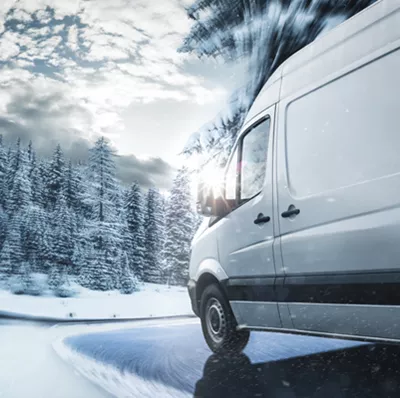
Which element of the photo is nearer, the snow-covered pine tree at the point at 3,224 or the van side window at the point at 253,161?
the van side window at the point at 253,161

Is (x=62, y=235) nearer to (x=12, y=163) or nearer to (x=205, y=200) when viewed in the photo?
(x=12, y=163)

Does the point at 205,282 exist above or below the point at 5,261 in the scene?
below

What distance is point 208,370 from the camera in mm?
4016

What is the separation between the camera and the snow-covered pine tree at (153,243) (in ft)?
110

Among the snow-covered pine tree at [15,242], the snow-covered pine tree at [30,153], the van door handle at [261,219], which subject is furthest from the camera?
the snow-covered pine tree at [30,153]

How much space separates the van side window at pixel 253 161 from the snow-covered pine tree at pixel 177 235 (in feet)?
88.7

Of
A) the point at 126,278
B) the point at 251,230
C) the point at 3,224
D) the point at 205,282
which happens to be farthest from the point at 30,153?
the point at 251,230

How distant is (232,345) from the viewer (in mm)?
4621

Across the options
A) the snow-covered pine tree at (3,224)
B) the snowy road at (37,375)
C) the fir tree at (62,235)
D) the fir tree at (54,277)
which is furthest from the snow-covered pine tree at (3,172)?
the snowy road at (37,375)

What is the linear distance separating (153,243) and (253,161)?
30136mm

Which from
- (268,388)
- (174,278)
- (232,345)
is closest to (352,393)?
(268,388)

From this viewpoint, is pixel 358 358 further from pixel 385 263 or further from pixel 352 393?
pixel 385 263

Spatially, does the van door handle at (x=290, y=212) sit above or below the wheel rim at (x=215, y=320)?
above

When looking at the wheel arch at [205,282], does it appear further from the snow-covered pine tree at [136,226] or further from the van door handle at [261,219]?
the snow-covered pine tree at [136,226]
